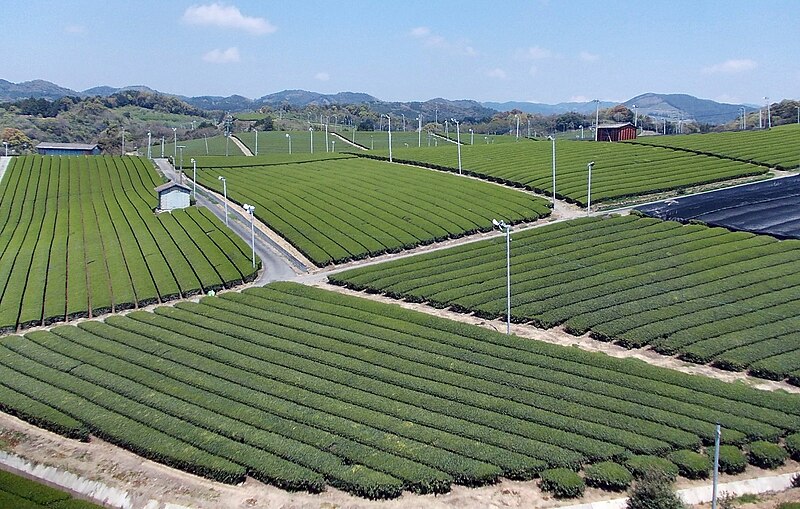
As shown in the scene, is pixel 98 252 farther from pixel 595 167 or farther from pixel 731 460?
pixel 595 167

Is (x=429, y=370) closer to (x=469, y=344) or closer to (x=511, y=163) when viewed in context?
(x=469, y=344)

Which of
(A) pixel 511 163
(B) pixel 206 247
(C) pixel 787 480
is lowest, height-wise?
(C) pixel 787 480

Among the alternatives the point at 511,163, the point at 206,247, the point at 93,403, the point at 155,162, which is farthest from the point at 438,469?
the point at 155,162

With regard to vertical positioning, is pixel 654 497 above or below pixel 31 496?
Answer: above

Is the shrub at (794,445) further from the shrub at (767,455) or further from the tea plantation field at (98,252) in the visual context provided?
the tea plantation field at (98,252)

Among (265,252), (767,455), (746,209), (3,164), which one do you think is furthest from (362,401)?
(3,164)

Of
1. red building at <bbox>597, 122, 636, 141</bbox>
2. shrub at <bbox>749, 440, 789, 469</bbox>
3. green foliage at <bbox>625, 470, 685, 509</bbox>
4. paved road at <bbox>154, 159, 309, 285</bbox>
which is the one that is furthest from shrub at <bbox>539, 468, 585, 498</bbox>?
red building at <bbox>597, 122, 636, 141</bbox>
